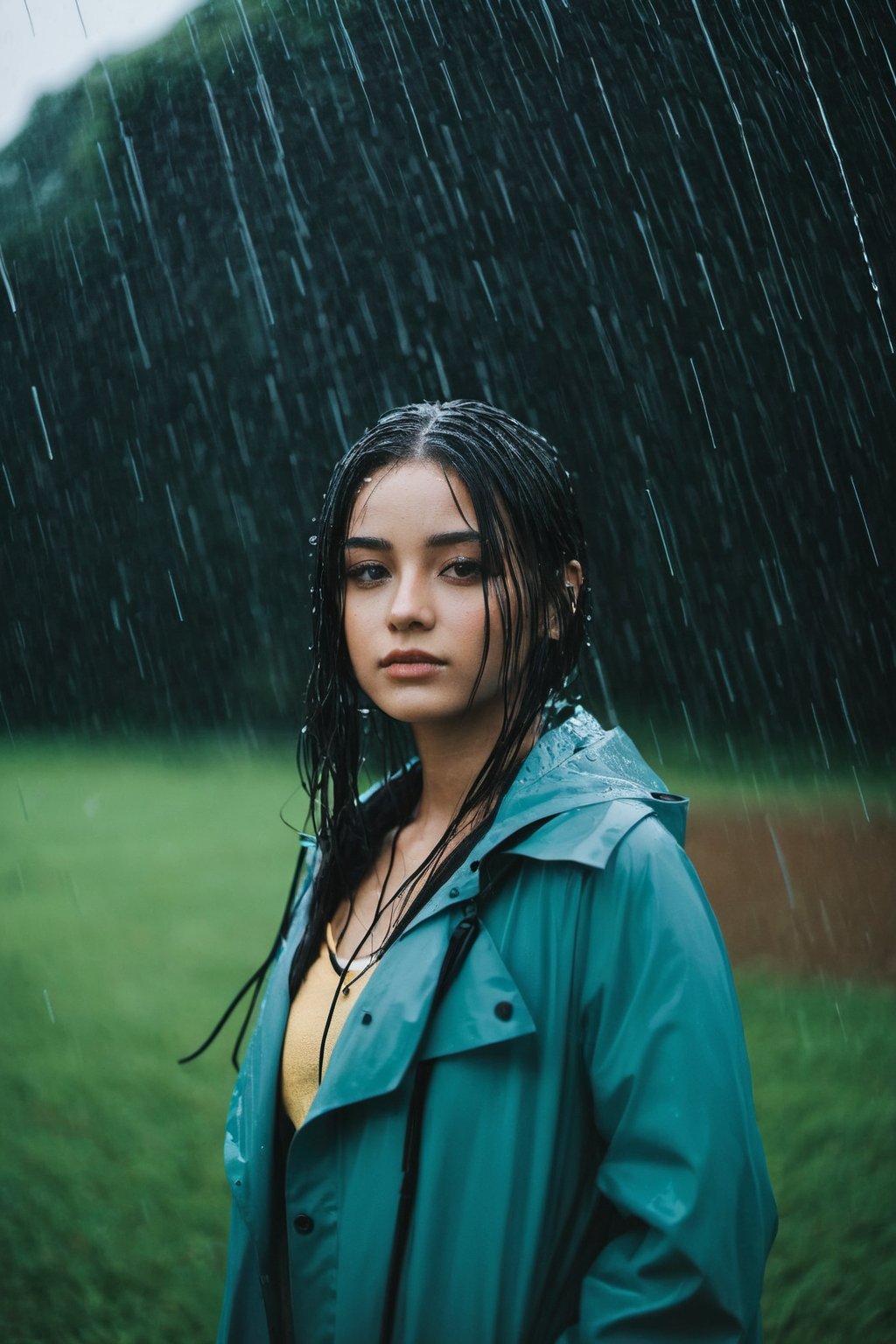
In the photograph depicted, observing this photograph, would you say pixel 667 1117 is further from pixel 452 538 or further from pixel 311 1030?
pixel 452 538

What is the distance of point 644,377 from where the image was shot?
8289 mm

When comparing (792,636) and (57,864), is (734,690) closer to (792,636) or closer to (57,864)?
(792,636)

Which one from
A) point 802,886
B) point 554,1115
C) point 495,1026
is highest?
point 495,1026

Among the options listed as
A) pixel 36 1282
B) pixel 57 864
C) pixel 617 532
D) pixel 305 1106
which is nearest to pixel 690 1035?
pixel 305 1106

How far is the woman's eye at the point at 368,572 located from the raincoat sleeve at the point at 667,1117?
1.60ft

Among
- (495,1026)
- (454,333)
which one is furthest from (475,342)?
(495,1026)

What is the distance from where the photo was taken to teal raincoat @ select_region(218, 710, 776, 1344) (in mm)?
1145

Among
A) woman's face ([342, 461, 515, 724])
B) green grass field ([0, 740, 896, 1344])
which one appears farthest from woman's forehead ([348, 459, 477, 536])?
green grass field ([0, 740, 896, 1344])

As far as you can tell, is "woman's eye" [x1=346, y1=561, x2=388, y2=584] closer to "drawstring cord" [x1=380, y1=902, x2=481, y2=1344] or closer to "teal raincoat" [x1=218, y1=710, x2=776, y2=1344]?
"teal raincoat" [x1=218, y1=710, x2=776, y2=1344]

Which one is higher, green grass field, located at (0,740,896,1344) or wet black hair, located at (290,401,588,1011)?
wet black hair, located at (290,401,588,1011)

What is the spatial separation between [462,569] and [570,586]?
19 cm

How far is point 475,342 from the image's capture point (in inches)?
329

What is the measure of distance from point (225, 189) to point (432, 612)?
27.8ft

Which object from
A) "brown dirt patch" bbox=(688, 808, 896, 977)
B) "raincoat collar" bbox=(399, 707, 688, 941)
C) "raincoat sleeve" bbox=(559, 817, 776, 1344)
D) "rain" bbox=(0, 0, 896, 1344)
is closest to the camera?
"raincoat sleeve" bbox=(559, 817, 776, 1344)
